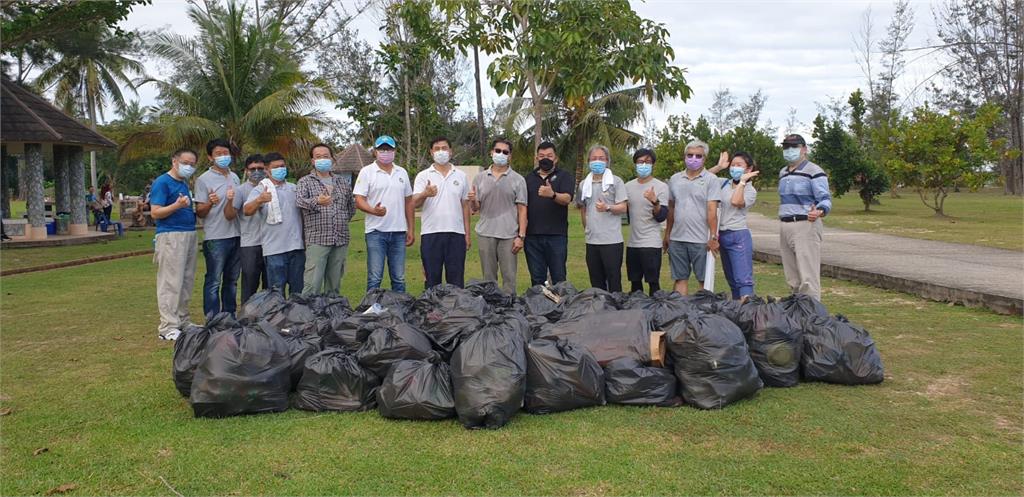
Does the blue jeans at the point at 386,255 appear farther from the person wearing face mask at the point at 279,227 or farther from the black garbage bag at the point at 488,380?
the black garbage bag at the point at 488,380

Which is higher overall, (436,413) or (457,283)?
(457,283)

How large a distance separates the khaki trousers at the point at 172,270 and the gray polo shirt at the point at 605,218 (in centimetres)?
362

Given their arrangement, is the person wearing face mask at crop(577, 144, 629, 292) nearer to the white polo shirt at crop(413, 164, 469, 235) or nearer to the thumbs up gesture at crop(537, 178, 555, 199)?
the thumbs up gesture at crop(537, 178, 555, 199)

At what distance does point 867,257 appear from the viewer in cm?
1280

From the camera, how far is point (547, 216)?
7.39 meters

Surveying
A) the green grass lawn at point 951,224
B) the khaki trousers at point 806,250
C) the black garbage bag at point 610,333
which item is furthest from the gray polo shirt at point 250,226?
the green grass lawn at point 951,224

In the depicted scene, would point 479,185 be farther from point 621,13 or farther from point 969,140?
point 969,140

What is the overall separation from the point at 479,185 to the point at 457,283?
955mm

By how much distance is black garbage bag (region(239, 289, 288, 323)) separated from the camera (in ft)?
19.6

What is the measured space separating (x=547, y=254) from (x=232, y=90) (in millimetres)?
14058

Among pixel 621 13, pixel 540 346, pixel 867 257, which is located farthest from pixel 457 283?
pixel 867 257

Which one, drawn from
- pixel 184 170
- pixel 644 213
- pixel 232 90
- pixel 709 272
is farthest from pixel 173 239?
pixel 232 90

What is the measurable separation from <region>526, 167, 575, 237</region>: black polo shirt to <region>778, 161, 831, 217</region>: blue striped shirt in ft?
6.41

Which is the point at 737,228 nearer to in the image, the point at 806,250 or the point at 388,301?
the point at 806,250
